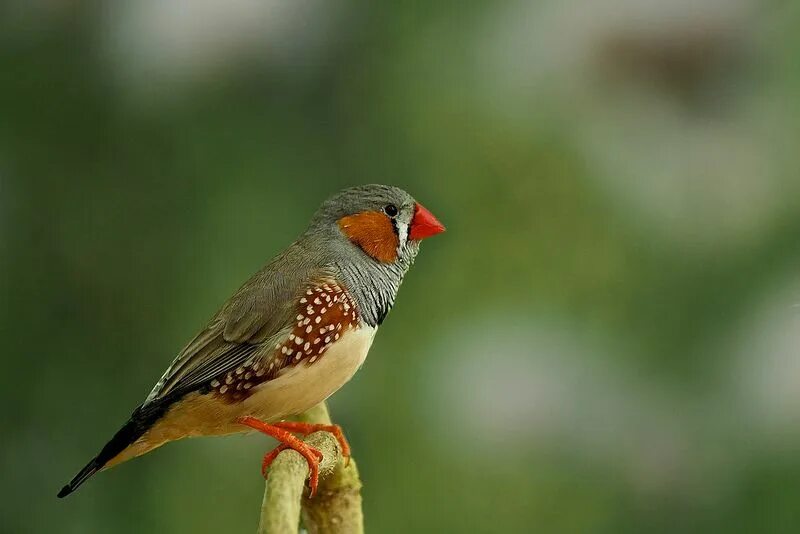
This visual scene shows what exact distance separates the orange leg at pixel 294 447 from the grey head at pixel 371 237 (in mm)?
117

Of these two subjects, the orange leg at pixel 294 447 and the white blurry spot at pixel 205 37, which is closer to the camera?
the orange leg at pixel 294 447

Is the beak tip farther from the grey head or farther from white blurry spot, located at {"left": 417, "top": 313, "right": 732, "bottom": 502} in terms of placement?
white blurry spot, located at {"left": 417, "top": 313, "right": 732, "bottom": 502}

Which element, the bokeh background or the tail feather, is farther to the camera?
the bokeh background

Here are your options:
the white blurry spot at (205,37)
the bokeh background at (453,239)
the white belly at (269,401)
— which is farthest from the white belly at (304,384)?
the white blurry spot at (205,37)

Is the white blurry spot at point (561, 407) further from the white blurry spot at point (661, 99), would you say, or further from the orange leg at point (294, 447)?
the orange leg at point (294, 447)

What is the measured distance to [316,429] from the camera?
84 cm

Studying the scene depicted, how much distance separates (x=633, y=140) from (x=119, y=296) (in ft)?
3.06

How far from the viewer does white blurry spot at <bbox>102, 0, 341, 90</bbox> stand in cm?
159

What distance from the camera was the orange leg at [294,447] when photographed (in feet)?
2.31

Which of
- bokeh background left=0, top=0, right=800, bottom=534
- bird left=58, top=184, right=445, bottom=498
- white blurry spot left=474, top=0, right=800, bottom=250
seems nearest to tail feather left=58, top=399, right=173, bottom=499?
bird left=58, top=184, right=445, bottom=498

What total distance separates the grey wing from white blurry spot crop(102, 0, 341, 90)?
92cm

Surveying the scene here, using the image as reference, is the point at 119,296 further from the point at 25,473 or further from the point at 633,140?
the point at 633,140

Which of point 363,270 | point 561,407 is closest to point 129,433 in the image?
point 363,270

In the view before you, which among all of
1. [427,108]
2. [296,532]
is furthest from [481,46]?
[296,532]
